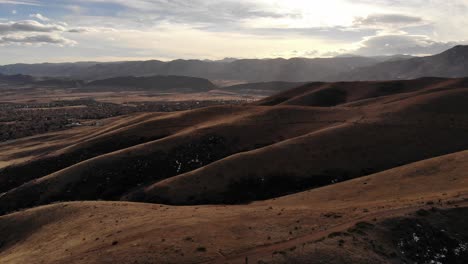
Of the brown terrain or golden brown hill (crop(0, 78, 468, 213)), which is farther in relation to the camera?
golden brown hill (crop(0, 78, 468, 213))

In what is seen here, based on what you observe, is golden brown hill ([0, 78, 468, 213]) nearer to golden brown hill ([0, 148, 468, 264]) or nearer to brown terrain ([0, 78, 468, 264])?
brown terrain ([0, 78, 468, 264])

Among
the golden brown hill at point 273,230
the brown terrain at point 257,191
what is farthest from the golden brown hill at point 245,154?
the golden brown hill at point 273,230

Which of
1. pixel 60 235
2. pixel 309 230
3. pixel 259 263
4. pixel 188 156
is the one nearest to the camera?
pixel 259 263

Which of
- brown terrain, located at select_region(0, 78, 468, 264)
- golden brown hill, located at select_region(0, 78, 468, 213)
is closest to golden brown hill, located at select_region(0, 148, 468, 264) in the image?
brown terrain, located at select_region(0, 78, 468, 264)

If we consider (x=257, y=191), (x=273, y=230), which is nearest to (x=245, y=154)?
(x=257, y=191)

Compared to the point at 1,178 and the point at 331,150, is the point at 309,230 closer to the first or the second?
the point at 331,150

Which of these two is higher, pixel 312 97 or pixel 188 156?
pixel 312 97

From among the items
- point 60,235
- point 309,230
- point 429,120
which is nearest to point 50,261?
point 60,235

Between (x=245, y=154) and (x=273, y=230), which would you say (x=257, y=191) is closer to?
(x=245, y=154)
